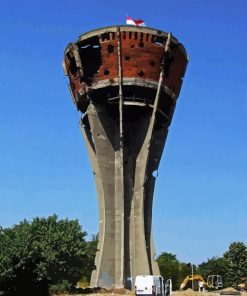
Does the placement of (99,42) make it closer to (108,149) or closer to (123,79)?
(123,79)

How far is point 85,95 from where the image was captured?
55688 mm

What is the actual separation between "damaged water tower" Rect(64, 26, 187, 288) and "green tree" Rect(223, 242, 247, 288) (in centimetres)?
4392

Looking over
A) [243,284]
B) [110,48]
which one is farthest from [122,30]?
[243,284]

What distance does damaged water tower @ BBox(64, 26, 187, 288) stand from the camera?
52.8 m

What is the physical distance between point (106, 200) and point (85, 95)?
11.6 m

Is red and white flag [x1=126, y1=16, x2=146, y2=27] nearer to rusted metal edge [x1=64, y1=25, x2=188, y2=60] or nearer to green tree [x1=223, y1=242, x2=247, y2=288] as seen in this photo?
rusted metal edge [x1=64, y1=25, x2=188, y2=60]

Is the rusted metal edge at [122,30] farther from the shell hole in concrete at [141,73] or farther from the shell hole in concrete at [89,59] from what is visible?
the shell hole in concrete at [141,73]

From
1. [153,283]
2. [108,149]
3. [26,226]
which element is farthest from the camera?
[108,149]

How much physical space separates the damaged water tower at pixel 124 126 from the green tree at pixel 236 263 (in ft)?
144

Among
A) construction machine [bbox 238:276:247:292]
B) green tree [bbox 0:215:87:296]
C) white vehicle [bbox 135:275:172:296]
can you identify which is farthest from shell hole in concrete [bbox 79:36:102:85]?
construction machine [bbox 238:276:247:292]

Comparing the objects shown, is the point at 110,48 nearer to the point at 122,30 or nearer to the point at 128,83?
the point at 122,30

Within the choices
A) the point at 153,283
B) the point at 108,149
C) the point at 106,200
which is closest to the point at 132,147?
the point at 108,149

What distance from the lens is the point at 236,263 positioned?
9431 centimetres

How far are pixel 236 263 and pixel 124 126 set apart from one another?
48436mm
